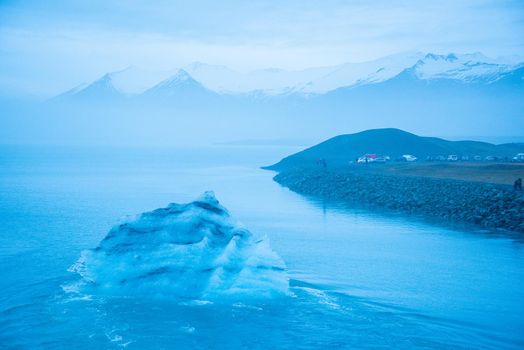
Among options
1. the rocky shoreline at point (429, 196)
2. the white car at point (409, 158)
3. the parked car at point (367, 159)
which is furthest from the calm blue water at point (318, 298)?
the white car at point (409, 158)

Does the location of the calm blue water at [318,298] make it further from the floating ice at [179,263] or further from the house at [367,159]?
the house at [367,159]

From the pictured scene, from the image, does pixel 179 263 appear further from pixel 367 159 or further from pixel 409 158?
pixel 409 158

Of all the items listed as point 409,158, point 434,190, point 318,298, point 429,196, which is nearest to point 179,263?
point 318,298

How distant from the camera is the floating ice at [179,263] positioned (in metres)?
18.1

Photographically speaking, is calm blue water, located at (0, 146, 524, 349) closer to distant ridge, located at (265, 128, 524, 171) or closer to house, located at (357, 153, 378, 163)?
house, located at (357, 153, 378, 163)

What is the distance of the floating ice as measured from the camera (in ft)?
59.4

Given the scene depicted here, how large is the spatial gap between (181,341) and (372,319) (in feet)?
18.6

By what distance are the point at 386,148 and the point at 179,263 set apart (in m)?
67.3

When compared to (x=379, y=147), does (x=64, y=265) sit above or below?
below

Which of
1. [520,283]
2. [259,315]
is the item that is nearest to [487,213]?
[520,283]

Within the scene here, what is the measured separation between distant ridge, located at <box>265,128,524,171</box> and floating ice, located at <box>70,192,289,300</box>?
58.9m

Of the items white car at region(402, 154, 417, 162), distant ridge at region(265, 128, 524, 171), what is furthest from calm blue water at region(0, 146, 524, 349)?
distant ridge at region(265, 128, 524, 171)

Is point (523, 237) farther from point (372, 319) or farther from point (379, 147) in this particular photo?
point (379, 147)

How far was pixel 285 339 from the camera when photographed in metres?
15.3
